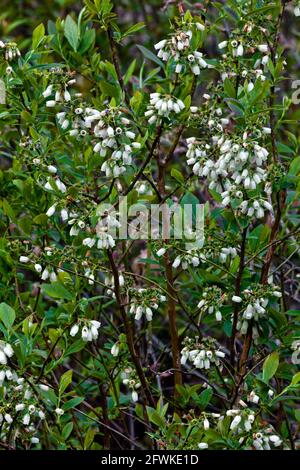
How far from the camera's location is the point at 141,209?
2908mm

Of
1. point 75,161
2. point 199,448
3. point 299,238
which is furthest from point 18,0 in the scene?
point 199,448

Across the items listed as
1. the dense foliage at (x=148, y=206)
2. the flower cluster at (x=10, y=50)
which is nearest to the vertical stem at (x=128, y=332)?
the dense foliage at (x=148, y=206)

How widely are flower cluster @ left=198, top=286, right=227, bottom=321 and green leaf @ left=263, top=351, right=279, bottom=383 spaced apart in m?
0.28

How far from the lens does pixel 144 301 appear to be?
2.85 meters

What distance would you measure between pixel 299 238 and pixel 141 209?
640 mm

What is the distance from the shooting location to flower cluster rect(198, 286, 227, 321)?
9.66 ft

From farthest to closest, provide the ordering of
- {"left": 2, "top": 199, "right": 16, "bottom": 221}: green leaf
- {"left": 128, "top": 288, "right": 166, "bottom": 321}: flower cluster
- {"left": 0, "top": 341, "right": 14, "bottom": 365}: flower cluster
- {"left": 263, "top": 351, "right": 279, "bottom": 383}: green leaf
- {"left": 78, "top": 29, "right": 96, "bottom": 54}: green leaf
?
{"left": 78, "top": 29, "right": 96, "bottom": 54}: green leaf < {"left": 2, "top": 199, "right": 16, "bottom": 221}: green leaf < {"left": 128, "top": 288, "right": 166, "bottom": 321}: flower cluster < {"left": 263, "top": 351, "right": 279, "bottom": 383}: green leaf < {"left": 0, "top": 341, "right": 14, "bottom": 365}: flower cluster

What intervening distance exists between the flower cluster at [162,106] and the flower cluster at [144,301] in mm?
607

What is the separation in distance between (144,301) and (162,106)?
69cm

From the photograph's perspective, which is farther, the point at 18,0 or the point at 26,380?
the point at 18,0

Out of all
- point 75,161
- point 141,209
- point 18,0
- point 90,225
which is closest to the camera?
point 90,225

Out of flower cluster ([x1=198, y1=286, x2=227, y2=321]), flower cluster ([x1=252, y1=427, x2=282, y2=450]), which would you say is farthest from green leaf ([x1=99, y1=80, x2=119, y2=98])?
flower cluster ([x1=252, y1=427, x2=282, y2=450])

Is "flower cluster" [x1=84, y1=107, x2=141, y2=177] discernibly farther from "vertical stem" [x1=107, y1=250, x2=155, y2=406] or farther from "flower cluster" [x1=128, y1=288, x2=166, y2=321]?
"flower cluster" [x1=128, y1=288, x2=166, y2=321]
